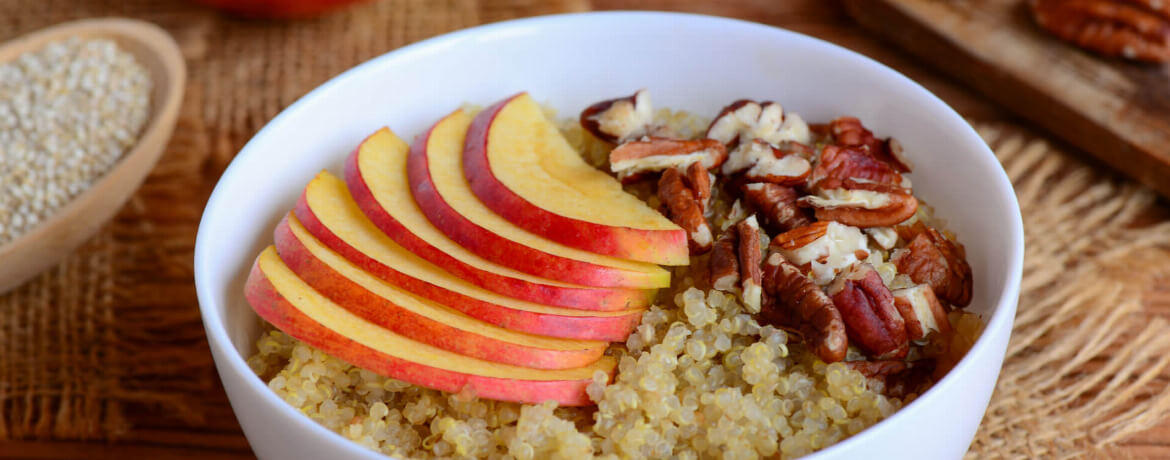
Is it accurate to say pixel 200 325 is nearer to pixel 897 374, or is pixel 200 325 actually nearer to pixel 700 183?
pixel 700 183

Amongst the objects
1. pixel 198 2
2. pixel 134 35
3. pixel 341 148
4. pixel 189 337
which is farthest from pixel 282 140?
pixel 198 2

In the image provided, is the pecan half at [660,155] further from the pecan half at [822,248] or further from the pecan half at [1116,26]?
the pecan half at [1116,26]

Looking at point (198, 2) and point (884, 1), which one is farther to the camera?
point (198, 2)

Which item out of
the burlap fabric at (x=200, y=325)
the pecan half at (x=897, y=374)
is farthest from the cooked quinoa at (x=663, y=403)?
the burlap fabric at (x=200, y=325)

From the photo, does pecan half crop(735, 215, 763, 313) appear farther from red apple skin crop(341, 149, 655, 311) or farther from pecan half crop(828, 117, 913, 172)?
pecan half crop(828, 117, 913, 172)

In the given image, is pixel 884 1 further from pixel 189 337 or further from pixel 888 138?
pixel 189 337

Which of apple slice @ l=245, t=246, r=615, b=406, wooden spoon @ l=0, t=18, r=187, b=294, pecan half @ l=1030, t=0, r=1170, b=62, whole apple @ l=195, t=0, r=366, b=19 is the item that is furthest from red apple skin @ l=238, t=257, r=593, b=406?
pecan half @ l=1030, t=0, r=1170, b=62

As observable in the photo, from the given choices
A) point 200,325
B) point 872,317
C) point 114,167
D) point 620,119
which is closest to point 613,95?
point 620,119
